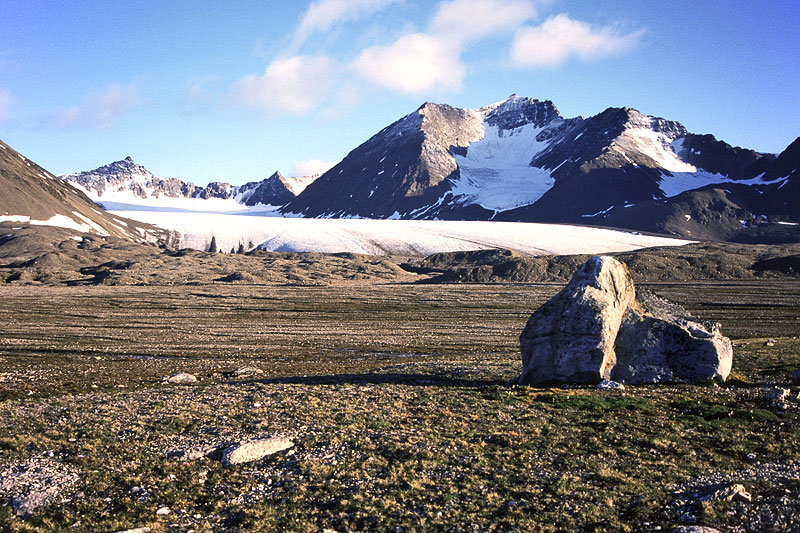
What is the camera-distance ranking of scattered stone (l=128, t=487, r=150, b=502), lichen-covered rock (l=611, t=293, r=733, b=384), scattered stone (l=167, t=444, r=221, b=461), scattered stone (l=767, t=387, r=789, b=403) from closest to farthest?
scattered stone (l=128, t=487, r=150, b=502)
scattered stone (l=167, t=444, r=221, b=461)
scattered stone (l=767, t=387, r=789, b=403)
lichen-covered rock (l=611, t=293, r=733, b=384)

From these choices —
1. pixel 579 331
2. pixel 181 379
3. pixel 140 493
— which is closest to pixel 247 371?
pixel 181 379

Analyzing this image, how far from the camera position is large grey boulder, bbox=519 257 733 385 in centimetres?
2459

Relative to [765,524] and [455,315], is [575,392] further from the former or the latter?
[455,315]

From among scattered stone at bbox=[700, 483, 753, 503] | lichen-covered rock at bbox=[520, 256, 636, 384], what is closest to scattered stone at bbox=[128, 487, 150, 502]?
scattered stone at bbox=[700, 483, 753, 503]

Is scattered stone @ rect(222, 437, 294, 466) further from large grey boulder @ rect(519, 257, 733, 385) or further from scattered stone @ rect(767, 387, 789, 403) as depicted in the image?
scattered stone @ rect(767, 387, 789, 403)

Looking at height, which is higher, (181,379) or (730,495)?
(730,495)

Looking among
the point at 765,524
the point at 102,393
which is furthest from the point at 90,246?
the point at 765,524

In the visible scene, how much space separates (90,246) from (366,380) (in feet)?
570

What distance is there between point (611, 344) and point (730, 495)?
518 inches

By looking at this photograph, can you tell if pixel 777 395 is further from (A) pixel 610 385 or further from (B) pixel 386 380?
(B) pixel 386 380

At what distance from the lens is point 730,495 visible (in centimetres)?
1219

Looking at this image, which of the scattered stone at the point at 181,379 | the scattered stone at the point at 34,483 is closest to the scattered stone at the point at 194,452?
the scattered stone at the point at 34,483

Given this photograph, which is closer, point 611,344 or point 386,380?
point 611,344

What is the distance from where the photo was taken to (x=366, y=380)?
2770cm
